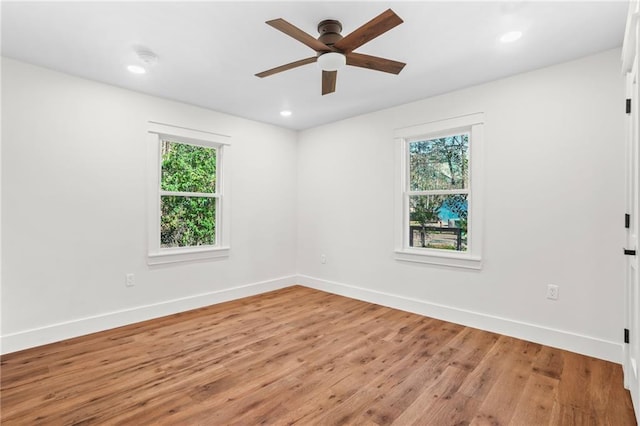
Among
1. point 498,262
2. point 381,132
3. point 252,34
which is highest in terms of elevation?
point 252,34

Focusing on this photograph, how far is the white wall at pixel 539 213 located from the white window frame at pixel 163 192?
6.85ft

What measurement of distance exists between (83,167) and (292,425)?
311 centimetres

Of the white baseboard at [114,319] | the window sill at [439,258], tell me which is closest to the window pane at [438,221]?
the window sill at [439,258]

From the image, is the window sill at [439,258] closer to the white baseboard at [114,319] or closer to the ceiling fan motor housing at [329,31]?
the white baseboard at [114,319]

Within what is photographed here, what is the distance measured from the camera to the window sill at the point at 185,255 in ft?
12.1

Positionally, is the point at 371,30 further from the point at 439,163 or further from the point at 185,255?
the point at 185,255

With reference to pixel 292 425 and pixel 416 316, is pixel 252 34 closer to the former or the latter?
pixel 292 425

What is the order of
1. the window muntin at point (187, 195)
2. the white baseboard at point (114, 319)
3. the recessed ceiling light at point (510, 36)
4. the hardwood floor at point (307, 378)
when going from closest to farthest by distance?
1. the hardwood floor at point (307, 378)
2. the recessed ceiling light at point (510, 36)
3. the white baseboard at point (114, 319)
4. the window muntin at point (187, 195)

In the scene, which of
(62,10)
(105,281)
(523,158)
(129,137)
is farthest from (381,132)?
(105,281)

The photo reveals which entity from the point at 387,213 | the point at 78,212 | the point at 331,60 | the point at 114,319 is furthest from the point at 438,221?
the point at 78,212

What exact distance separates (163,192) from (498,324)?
399cm

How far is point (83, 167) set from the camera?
319 centimetres

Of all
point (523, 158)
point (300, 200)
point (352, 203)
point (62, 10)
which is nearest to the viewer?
point (62, 10)

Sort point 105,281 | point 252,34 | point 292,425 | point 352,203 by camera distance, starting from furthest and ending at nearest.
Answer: point 352,203 → point 105,281 → point 252,34 → point 292,425
